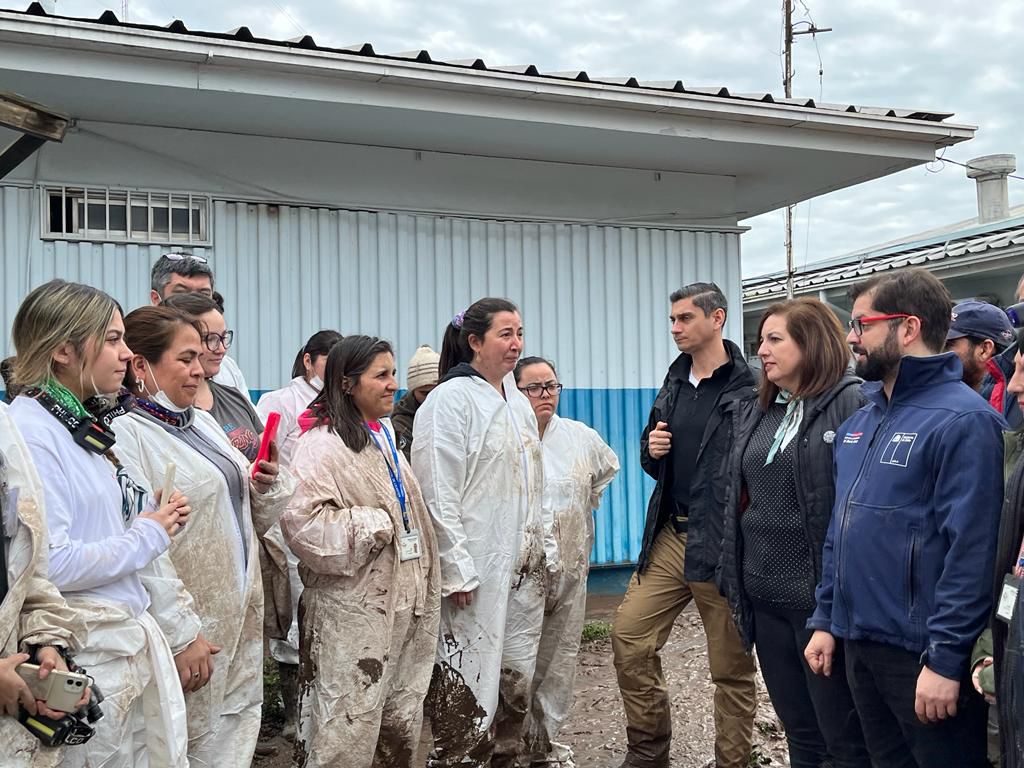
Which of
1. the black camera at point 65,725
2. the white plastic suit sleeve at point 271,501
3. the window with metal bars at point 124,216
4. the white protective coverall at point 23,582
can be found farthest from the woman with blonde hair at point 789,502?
the window with metal bars at point 124,216

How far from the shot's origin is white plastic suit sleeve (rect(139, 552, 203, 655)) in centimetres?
288

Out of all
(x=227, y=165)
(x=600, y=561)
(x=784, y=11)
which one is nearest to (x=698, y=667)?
(x=600, y=561)

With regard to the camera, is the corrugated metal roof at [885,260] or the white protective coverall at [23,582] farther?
the corrugated metal roof at [885,260]

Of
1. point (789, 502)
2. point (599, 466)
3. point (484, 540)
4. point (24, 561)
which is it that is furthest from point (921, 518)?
point (599, 466)

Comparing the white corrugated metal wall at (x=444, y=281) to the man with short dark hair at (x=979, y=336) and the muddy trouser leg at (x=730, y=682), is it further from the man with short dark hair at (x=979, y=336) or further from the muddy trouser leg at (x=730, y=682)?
the man with short dark hair at (x=979, y=336)

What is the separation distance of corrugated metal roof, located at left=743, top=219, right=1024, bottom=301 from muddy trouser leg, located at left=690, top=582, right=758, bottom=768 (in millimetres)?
6791

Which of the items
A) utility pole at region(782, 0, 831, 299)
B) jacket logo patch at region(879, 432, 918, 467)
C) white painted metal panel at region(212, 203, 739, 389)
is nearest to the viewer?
jacket logo patch at region(879, 432, 918, 467)

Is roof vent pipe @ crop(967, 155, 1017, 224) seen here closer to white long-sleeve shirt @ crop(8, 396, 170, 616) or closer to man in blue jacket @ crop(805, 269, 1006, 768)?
man in blue jacket @ crop(805, 269, 1006, 768)

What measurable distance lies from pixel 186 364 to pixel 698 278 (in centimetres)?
521

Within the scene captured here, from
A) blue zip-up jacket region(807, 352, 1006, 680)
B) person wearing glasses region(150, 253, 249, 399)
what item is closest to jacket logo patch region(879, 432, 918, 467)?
blue zip-up jacket region(807, 352, 1006, 680)

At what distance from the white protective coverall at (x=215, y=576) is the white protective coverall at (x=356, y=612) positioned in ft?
1.08

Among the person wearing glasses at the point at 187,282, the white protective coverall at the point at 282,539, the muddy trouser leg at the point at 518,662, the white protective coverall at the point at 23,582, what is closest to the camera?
the white protective coverall at the point at 23,582

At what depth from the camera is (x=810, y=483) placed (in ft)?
11.6

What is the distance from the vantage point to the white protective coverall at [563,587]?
4629 millimetres
